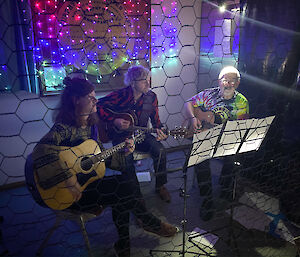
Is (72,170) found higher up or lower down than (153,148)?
higher up

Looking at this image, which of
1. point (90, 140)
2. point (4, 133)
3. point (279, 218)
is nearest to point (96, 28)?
point (90, 140)

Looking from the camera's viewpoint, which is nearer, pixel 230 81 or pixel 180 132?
pixel 180 132

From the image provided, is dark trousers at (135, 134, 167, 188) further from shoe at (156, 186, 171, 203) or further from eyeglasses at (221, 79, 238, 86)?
eyeglasses at (221, 79, 238, 86)

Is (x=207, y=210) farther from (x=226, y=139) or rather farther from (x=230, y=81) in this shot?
(x=230, y=81)

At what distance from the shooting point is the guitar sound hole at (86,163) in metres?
1.32

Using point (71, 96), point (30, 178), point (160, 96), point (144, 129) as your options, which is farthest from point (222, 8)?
point (30, 178)

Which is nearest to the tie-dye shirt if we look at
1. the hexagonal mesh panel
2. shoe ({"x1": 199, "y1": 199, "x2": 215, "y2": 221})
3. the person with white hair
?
the person with white hair

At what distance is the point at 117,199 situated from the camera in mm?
1299

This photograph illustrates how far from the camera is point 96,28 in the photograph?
5.69 feet

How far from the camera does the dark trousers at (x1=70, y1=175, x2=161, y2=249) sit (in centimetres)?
125

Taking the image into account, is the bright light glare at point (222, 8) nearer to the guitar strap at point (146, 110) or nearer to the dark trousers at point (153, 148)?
the guitar strap at point (146, 110)

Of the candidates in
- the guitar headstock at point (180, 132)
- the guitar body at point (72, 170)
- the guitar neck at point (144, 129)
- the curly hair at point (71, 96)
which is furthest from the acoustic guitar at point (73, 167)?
the guitar headstock at point (180, 132)

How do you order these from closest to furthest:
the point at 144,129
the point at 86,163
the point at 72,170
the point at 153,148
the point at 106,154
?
1. the point at 72,170
2. the point at 86,163
3. the point at 106,154
4. the point at 144,129
5. the point at 153,148

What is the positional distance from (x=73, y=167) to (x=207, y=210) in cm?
91
